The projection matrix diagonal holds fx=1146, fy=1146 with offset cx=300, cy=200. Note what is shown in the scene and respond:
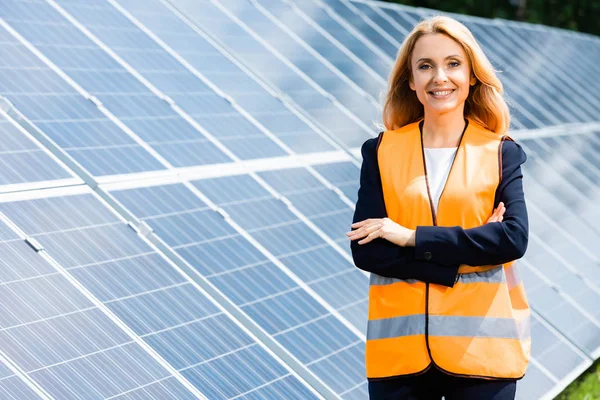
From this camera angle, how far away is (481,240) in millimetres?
4641

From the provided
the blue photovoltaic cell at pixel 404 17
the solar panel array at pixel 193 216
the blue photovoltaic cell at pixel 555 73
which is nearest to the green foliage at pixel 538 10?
the blue photovoltaic cell at pixel 555 73

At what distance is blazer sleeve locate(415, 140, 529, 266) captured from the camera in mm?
4633

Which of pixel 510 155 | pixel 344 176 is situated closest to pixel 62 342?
pixel 510 155

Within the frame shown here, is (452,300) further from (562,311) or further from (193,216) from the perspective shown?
(562,311)

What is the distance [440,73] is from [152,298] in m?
2.56

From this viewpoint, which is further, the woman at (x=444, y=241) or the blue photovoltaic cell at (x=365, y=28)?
the blue photovoltaic cell at (x=365, y=28)

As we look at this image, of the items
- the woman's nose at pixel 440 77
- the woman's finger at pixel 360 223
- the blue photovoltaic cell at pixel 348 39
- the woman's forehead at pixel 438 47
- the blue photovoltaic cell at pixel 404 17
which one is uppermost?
the woman's forehead at pixel 438 47

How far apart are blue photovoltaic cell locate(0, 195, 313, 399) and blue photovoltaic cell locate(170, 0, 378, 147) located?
386 cm

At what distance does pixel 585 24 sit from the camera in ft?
133

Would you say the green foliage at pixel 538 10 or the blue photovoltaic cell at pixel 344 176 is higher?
the blue photovoltaic cell at pixel 344 176

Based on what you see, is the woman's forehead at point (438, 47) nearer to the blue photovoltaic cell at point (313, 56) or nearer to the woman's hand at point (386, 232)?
the woman's hand at point (386, 232)

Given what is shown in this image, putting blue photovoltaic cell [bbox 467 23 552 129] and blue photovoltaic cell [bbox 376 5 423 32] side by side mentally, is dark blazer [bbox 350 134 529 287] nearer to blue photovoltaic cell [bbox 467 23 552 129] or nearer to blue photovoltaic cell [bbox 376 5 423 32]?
blue photovoltaic cell [bbox 467 23 552 129]

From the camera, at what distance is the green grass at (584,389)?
10.5 metres

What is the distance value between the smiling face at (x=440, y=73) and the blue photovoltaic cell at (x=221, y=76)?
472 centimetres
